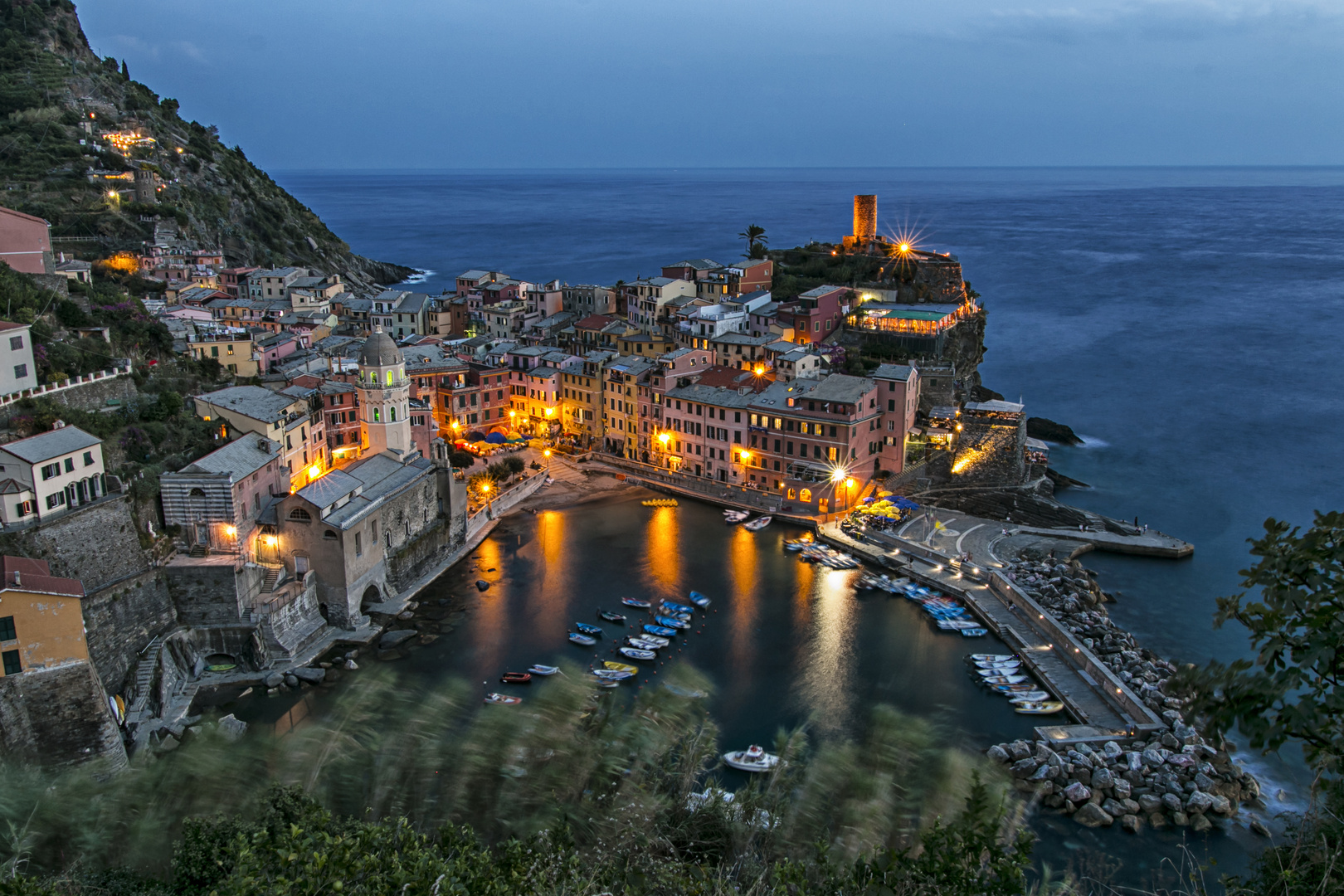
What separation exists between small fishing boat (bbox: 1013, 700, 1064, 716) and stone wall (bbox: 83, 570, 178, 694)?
1928 centimetres

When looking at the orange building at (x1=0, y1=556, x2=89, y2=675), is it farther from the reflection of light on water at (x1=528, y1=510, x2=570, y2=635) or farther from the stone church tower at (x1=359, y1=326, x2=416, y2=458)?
the stone church tower at (x1=359, y1=326, x2=416, y2=458)

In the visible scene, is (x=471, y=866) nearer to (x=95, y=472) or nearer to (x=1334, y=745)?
(x=1334, y=745)

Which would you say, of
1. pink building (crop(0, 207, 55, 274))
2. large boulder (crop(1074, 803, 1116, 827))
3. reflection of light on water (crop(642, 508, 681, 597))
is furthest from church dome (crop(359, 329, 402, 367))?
large boulder (crop(1074, 803, 1116, 827))

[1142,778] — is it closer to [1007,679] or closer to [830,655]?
[1007,679]

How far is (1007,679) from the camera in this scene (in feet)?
70.0

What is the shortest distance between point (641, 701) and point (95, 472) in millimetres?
13775

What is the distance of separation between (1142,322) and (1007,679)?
169ft

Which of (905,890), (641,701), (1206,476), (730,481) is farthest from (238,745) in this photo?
(1206,476)

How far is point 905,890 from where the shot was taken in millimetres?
8023

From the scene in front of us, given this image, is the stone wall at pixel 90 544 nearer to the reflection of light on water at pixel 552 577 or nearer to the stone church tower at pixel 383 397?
the stone church tower at pixel 383 397

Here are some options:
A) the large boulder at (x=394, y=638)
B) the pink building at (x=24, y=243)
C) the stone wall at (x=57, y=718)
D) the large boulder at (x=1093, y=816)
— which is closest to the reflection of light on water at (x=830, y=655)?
the large boulder at (x=1093, y=816)

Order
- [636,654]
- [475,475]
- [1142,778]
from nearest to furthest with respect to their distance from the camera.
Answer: [1142,778] → [636,654] → [475,475]

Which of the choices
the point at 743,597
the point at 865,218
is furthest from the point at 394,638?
the point at 865,218

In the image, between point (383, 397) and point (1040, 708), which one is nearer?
point (1040, 708)
